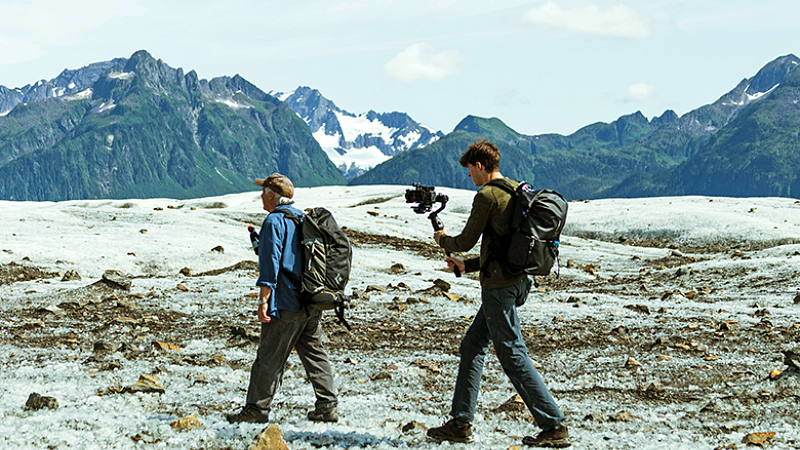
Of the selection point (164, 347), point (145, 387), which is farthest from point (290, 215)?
point (164, 347)

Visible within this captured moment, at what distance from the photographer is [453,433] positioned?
8.48 meters

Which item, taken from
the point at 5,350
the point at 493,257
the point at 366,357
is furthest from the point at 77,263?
the point at 493,257

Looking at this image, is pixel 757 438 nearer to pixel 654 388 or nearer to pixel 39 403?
pixel 654 388

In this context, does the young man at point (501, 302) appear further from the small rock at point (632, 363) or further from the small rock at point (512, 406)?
the small rock at point (632, 363)

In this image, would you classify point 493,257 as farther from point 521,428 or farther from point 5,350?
point 5,350

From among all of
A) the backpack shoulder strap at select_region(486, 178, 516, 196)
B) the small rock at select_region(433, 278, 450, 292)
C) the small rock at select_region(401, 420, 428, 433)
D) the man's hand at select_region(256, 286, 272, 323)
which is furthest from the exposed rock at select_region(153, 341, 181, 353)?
the small rock at select_region(433, 278, 450, 292)

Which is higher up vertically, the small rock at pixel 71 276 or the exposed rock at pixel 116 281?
the exposed rock at pixel 116 281

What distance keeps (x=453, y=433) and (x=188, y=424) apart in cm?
344

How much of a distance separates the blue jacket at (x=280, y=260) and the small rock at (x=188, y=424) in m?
1.74

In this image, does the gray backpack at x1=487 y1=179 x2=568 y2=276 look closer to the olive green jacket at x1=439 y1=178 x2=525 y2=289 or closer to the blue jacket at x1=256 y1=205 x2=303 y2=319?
the olive green jacket at x1=439 y1=178 x2=525 y2=289

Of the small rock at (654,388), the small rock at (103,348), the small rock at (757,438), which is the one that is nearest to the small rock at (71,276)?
the small rock at (103,348)

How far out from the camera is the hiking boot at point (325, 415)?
30.1 feet

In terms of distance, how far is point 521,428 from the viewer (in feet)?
30.5

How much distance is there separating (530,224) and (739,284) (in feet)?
59.9
